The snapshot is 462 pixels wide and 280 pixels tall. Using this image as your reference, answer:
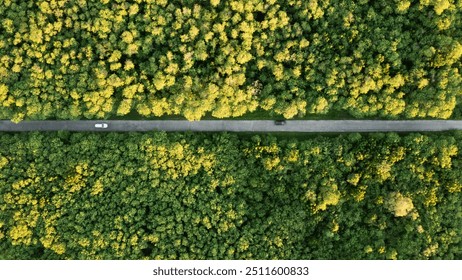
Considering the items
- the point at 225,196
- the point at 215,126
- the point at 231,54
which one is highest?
the point at 231,54

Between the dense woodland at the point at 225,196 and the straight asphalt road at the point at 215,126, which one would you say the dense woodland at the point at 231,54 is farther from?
the dense woodland at the point at 225,196

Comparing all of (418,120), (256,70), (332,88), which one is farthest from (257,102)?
(418,120)

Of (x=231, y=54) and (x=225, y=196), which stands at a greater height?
(x=231, y=54)

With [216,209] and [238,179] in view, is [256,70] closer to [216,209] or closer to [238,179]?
[238,179]

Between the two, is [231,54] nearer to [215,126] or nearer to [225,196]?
[215,126]

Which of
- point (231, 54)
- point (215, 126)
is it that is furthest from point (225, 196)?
point (231, 54)

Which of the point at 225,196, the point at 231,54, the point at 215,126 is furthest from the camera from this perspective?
the point at 215,126

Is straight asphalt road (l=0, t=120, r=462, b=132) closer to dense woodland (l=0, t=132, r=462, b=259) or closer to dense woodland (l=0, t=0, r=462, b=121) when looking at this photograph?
dense woodland (l=0, t=132, r=462, b=259)
